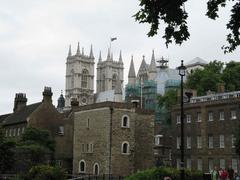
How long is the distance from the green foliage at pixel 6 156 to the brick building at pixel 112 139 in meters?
9.48

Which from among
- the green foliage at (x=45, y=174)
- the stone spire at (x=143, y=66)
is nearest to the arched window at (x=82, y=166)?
the green foliage at (x=45, y=174)

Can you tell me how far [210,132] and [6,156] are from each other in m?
25.3

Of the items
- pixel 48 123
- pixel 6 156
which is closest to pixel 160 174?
pixel 6 156

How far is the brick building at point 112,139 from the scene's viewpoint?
55.1 metres

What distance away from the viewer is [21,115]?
7744cm

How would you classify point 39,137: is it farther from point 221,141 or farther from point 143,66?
point 143,66

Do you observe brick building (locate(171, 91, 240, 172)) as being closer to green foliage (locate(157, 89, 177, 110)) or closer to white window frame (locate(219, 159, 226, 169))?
white window frame (locate(219, 159, 226, 169))

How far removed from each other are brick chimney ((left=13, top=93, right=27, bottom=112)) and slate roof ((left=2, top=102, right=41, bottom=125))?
1.50 metres

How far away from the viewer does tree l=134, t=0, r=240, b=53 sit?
35.2 feet

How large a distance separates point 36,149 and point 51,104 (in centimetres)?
1930

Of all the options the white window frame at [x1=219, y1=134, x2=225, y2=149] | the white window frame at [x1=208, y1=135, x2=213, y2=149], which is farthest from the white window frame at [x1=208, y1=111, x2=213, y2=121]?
the white window frame at [x1=219, y1=134, x2=225, y2=149]

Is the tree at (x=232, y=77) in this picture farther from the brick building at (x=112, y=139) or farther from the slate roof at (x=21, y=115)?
the slate roof at (x=21, y=115)

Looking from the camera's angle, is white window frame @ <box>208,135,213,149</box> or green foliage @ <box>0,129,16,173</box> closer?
green foliage @ <box>0,129,16,173</box>

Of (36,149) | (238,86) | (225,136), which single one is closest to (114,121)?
(36,149)
